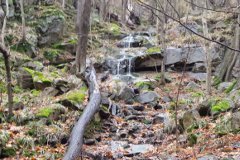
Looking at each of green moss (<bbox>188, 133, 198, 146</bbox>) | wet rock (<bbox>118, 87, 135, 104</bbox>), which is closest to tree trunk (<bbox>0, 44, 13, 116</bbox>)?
green moss (<bbox>188, 133, 198, 146</bbox>)

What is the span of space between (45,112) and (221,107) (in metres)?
4.66

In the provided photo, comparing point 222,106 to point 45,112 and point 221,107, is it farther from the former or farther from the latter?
point 45,112

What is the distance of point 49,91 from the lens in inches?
453

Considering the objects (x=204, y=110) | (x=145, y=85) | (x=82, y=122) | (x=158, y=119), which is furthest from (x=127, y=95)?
(x=82, y=122)

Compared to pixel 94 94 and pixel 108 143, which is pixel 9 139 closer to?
pixel 108 143

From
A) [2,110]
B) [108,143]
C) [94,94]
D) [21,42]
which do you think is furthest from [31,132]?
[21,42]

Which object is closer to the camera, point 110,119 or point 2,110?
point 2,110

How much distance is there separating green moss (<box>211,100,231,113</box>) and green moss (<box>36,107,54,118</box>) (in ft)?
14.2

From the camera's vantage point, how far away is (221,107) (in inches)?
342

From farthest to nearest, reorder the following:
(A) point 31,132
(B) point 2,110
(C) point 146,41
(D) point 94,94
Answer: (C) point 146,41, (D) point 94,94, (B) point 2,110, (A) point 31,132

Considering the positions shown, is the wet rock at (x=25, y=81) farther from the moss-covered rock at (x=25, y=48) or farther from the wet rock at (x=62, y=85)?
the moss-covered rock at (x=25, y=48)

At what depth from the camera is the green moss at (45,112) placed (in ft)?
28.0

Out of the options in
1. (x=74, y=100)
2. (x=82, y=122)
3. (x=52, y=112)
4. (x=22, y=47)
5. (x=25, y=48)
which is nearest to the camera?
(x=82, y=122)

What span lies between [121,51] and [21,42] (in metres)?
7.71
